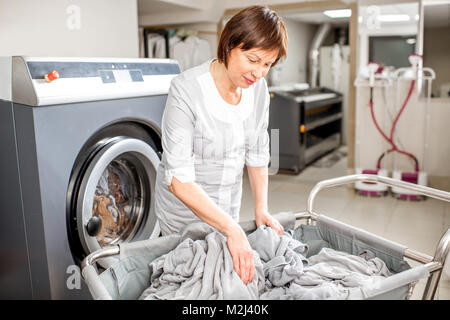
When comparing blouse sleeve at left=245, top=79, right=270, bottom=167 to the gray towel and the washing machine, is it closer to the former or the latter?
the gray towel

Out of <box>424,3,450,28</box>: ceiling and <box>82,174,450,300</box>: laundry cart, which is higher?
<box>424,3,450,28</box>: ceiling

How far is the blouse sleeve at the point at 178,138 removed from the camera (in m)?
1.32

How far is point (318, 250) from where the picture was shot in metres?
1.44

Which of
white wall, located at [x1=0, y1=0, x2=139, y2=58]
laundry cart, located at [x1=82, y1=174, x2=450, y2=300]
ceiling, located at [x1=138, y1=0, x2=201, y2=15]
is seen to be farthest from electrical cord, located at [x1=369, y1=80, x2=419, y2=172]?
laundry cart, located at [x1=82, y1=174, x2=450, y2=300]

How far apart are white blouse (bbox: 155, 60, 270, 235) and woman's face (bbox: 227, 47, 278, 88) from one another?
0.47 ft

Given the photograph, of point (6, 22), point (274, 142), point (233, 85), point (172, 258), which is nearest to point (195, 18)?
point (6, 22)

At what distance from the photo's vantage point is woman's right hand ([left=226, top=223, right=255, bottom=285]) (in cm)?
110

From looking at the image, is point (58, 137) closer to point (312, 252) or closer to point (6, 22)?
point (6, 22)

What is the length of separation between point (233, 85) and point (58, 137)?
76 centimetres

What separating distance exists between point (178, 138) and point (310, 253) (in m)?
0.58

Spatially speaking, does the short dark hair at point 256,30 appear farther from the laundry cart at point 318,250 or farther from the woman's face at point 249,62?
the laundry cart at point 318,250

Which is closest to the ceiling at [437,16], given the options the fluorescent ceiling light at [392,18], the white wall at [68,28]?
→ the fluorescent ceiling light at [392,18]

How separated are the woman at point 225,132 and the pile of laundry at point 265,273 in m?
0.05

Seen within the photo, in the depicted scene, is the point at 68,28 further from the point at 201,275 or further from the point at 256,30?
the point at 201,275
